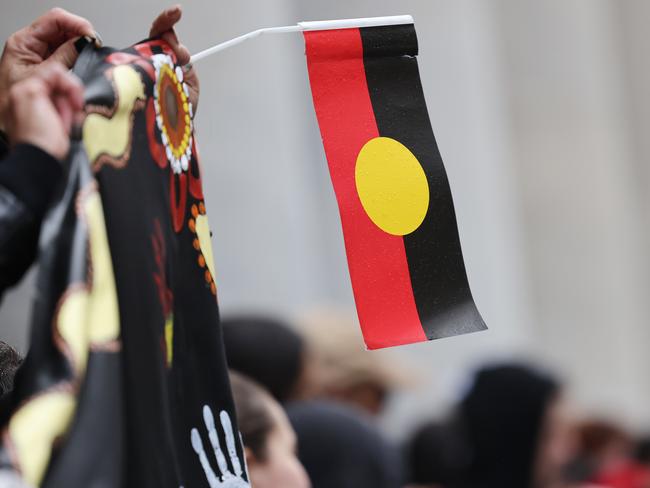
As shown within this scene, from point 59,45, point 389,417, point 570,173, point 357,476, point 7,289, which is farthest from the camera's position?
point 570,173

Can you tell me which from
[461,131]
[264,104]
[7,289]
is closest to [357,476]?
[7,289]

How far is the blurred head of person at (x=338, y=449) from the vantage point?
2.79m

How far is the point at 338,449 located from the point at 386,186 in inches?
46.7

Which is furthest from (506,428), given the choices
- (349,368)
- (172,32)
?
(172,32)

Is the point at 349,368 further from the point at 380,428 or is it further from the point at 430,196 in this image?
the point at 430,196

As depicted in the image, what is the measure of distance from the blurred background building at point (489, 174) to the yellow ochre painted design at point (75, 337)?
0.50 meters

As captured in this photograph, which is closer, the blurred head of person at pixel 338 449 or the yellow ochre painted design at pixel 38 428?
the yellow ochre painted design at pixel 38 428

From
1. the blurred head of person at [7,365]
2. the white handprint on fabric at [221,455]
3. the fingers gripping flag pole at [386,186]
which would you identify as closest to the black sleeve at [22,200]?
the blurred head of person at [7,365]

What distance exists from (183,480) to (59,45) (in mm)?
589

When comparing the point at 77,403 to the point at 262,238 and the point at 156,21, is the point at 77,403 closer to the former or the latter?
the point at 156,21

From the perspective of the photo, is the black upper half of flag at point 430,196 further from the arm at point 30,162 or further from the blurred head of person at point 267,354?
the blurred head of person at point 267,354

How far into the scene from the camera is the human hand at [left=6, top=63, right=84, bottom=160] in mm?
1295

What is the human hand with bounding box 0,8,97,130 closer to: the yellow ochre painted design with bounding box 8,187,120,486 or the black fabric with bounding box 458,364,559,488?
the yellow ochre painted design with bounding box 8,187,120,486

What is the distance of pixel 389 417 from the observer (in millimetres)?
6062
